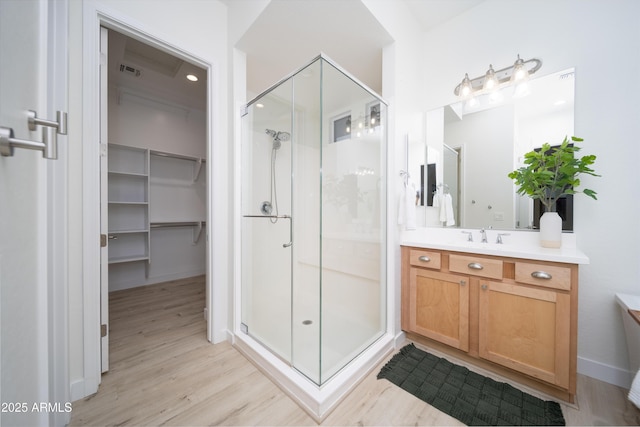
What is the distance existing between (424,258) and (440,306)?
1.26ft

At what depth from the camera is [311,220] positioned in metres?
2.16

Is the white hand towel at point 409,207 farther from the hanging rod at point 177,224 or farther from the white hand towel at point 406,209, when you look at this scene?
the hanging rod at point 177,224

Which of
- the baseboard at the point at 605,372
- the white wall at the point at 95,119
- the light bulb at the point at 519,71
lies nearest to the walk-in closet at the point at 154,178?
the white wall at the point at 95,119

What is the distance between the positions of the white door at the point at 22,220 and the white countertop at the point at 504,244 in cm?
211

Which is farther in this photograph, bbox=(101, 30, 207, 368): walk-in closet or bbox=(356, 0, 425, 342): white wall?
bbox=(101, 30, 207, 368): walk-in closet

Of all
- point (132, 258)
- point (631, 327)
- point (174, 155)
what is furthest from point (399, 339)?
point (174, 155)

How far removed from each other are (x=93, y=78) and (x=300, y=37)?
1.52m

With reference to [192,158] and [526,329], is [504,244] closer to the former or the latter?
[526,329]

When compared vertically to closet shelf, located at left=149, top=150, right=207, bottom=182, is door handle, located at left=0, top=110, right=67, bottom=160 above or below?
below

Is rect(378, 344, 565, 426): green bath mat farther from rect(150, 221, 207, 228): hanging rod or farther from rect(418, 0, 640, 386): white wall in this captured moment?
rect(150, 221, 207, 228): hanging rod

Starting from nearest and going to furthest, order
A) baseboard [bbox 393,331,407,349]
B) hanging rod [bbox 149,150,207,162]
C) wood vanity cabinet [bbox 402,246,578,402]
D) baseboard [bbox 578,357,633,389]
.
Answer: wood vanity cabinet [bbox 402,246,578,402] → baseboard [bbox 578,357,633,389] → baseboard [bbox 393,331,407,349] → hanging rod [bbox 149,150,207,162]

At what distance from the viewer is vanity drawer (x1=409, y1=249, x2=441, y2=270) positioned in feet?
6.01

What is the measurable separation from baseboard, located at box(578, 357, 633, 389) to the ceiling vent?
201 inches

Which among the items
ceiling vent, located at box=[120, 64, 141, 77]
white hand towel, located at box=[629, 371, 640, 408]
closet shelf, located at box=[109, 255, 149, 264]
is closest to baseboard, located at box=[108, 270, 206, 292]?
closet shelf, located at box=[109, 255, 149, 264]
